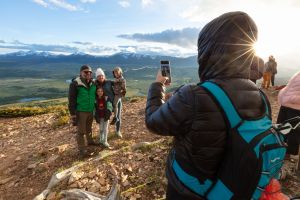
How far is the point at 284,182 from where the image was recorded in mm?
5363

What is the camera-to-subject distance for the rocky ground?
5.43 meters

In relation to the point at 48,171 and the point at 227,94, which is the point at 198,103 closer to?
the point at 227,94

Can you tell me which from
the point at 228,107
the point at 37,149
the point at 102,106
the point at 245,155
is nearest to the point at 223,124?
the point at 228,107

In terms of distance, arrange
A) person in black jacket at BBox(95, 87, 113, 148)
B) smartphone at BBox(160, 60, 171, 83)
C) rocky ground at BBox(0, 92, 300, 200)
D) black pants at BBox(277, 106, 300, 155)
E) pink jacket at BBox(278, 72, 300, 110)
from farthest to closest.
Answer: person in black jacket at BBox(95, 87, 113, 148) < rocky ground at BBox(0, 92, 300, 200) < black pants at BBox(277, 106, 300, 155) < pink jacket at BBox(278, 72, 300, 110) < smartphone at BBox(160, 60, 171, 83)

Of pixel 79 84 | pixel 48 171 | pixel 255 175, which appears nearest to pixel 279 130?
pixel 255 175

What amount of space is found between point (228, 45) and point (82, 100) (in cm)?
638

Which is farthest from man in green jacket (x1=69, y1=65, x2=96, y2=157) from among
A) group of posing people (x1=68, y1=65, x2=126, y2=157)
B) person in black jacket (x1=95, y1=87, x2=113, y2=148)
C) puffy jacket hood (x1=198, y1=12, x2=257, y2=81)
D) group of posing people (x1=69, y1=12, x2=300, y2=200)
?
puffy jacket hood (x1=198, y1=12, x2=257, y2=81)

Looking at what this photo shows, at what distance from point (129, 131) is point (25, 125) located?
6.66 meters

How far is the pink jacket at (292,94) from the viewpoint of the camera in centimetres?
484

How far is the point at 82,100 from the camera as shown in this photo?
7824mm

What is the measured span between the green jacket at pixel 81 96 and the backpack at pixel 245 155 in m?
6.19

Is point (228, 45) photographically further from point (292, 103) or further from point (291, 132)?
point (291, 132)

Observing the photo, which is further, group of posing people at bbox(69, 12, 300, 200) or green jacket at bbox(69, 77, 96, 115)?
green jacket at bbox(69, 77, 96, 115)

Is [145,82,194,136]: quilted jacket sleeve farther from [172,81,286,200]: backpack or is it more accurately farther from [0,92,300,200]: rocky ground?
[0,92,300,200]: rocky ground
